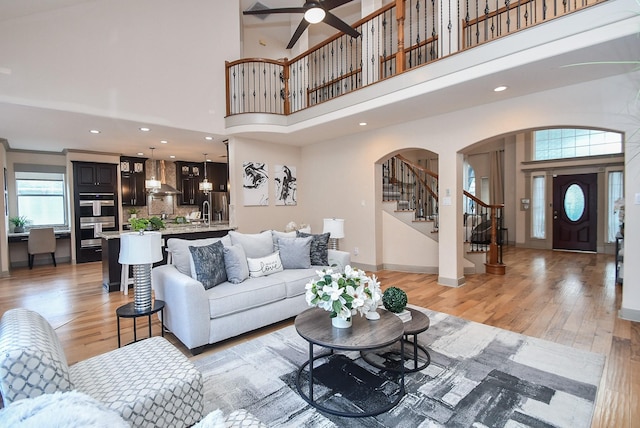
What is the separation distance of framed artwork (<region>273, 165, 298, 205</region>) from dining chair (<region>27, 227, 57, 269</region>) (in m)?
4.92

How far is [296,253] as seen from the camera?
377 centimetres

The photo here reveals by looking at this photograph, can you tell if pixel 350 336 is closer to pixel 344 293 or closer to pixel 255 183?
pixel 344 293

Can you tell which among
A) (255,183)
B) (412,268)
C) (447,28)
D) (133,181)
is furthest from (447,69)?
(133,181)

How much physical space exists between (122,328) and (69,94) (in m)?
3.38

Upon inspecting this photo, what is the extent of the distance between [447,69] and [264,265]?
3072 millimetres

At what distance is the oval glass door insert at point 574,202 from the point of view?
313 inches

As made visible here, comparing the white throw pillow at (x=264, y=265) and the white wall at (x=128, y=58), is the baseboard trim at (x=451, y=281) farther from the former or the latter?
the white wall at (x=128, y=58)

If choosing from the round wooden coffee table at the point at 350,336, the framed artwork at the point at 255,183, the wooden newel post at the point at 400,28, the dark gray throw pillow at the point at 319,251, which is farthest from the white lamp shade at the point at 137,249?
the wooden newel post at the point at 400,28

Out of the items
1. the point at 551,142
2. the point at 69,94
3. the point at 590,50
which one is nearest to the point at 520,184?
the point at 551,142

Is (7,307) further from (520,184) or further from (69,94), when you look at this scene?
(520,184)

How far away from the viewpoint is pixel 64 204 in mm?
7547

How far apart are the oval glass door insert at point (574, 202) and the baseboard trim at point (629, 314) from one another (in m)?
5.84

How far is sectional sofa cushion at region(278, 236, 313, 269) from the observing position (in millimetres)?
3756

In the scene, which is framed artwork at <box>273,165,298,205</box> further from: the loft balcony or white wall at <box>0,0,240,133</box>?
white wall at <box>0,0,240,133</box>
